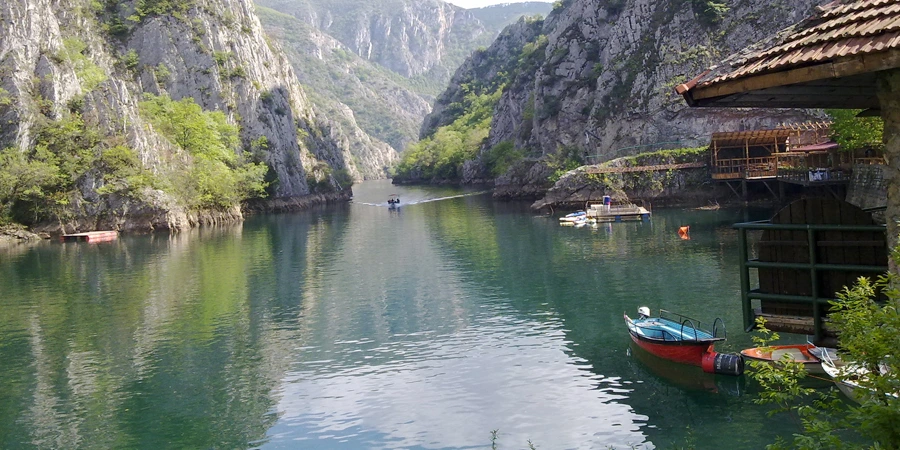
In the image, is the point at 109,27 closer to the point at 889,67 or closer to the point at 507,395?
the point at 507,395

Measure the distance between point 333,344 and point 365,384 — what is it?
20.7ft

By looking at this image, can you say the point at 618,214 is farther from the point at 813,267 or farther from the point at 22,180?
the point at 813,267

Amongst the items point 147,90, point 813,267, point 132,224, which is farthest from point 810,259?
point 147,90

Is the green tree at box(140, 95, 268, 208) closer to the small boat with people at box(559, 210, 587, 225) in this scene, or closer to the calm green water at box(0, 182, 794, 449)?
the calm green water at box(0, 182, 794, 449)

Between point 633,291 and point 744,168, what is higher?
point 744,168

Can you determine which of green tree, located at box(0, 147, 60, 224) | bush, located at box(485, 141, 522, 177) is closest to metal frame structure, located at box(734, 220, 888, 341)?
green tree, located at box(0, 147, 60, 224)

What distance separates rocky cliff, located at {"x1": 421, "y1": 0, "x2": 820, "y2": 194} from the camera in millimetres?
99625

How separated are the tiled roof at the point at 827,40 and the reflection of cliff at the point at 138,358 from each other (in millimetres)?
16061

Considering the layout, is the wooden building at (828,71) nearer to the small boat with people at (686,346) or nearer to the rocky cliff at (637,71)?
the small boat with people at (686,346)

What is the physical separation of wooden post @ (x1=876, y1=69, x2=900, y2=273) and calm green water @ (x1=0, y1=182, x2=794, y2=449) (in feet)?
33.4

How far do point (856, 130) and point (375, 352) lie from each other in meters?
46.0

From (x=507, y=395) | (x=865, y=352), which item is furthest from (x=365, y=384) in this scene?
(x=865, y=352)

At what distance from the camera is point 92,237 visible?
84875 millimetres

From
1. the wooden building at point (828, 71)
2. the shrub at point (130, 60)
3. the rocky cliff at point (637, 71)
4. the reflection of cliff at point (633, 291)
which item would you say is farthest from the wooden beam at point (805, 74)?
the shrub at point (130, 60)
